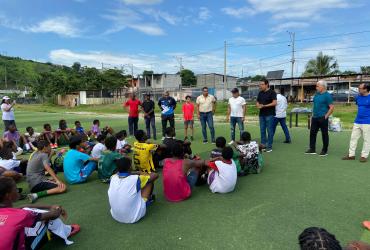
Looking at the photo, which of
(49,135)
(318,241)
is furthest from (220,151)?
(49,135)

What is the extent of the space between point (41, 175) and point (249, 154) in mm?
4111

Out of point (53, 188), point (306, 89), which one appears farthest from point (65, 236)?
point (306, 89)

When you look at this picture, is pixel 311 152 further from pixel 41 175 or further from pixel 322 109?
pixel 41 175

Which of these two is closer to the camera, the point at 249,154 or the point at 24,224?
the point at 24,224

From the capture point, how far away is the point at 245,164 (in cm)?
639

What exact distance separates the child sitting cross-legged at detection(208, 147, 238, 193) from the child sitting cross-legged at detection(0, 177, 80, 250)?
2475 mm

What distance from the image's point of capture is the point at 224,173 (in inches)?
202

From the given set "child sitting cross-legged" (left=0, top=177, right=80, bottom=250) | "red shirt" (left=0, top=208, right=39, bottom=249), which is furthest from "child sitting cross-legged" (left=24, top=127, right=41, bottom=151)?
"red shirt" (left=0, top=208, right=39, bottom=249)

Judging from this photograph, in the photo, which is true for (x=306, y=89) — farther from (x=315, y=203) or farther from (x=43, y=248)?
(x=43, y=248)

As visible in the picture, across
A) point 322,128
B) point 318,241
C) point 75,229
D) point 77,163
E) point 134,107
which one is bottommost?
point 75,229

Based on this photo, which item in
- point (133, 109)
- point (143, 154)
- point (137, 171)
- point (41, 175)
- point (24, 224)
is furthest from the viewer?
point (133, 109)

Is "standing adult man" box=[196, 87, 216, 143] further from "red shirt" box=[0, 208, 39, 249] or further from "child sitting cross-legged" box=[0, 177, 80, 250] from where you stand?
"red shirt" box=[0, 208, 39, 249]

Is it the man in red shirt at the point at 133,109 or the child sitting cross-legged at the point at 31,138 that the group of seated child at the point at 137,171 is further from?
the man in red shirt at the point at 133,109

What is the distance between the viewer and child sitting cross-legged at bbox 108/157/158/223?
4.05 meters
